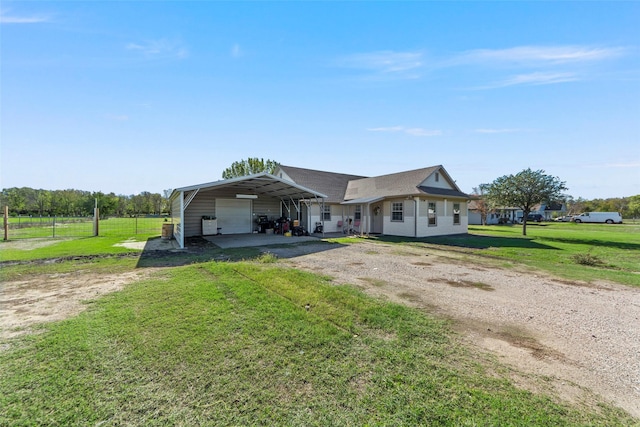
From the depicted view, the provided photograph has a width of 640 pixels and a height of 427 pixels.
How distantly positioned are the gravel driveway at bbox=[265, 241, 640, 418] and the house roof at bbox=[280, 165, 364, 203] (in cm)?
1193

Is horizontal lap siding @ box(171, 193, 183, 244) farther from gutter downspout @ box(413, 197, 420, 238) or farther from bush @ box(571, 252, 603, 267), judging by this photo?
bush @ box(571, 252, 603, 267)

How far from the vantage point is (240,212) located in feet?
59.5

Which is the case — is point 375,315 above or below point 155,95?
below

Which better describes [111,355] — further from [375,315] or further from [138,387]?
[375,315]

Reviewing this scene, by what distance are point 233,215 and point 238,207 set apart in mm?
628

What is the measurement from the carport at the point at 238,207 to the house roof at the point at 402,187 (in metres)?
4.45

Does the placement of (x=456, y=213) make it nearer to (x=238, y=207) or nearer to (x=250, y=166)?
(x=238, y=207)

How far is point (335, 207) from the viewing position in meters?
19.0

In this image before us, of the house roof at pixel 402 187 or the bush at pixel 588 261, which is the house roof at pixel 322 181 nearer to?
the house roof at pixel 402 187

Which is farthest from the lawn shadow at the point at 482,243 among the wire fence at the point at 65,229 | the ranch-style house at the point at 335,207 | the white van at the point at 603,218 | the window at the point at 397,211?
the white van at the point at 603,218

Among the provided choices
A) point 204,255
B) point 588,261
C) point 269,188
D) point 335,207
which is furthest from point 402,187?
point 204,255

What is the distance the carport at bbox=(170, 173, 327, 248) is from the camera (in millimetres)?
16375

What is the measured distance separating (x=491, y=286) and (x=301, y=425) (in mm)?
5509

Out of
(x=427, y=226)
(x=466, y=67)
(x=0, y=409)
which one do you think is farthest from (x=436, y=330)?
(x=427, y=226)
